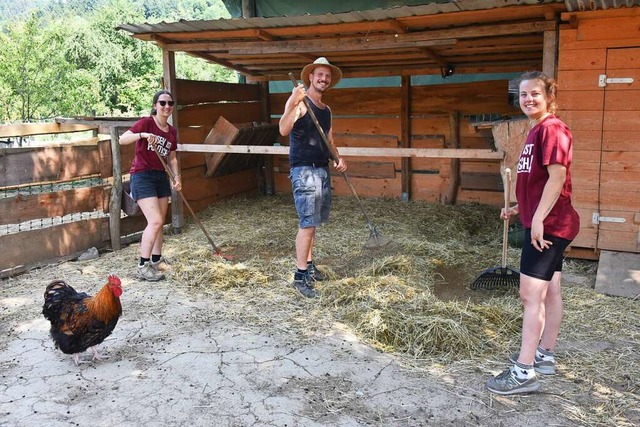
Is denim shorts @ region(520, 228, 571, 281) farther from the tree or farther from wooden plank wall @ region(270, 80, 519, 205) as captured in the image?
the tree

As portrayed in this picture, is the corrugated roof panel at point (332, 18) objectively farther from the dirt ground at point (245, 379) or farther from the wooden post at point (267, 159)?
the wooden post at point (267, 159)

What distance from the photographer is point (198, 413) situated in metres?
3.02

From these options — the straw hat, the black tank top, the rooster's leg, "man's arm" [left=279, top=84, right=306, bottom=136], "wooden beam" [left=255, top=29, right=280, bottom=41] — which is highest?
"wooden beam" [left=255, top=29, right=280, bottom=41]

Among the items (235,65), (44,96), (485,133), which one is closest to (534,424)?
(485,133)

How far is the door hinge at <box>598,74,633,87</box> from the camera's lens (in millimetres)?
5066

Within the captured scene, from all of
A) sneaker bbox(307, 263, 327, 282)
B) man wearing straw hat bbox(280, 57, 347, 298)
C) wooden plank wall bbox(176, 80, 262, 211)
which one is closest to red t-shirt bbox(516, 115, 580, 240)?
man wearing straw hat bbox(280, 57, 347, 298)

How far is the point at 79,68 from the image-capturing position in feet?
79.7

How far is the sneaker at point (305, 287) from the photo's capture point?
15.8ft

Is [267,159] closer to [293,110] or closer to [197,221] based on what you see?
[197,221]

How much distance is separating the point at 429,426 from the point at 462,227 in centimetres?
460

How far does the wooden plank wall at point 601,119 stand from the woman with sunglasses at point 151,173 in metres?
3.83

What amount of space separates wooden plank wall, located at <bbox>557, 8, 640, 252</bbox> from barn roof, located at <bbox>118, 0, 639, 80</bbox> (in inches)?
13.2

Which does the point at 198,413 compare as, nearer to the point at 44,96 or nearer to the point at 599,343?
the point at 599,343

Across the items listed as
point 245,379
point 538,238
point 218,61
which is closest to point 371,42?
point 218,61
